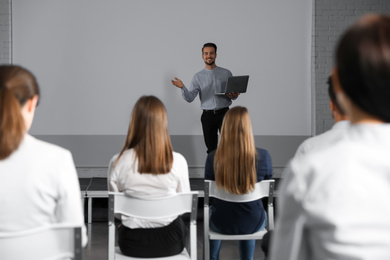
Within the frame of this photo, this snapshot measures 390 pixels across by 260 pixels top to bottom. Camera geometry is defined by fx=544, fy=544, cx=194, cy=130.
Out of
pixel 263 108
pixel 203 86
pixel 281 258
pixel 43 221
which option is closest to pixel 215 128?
pixel 203 86

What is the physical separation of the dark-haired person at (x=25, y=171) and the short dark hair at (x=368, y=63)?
1022mm

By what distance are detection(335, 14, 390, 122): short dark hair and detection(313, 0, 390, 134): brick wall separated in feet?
19.9

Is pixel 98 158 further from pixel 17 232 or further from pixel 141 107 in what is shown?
pixel 17 232

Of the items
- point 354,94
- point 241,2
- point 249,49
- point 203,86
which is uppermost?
point 241,2

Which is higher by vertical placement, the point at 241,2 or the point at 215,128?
the point at 241,2

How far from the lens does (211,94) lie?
581 centimetres

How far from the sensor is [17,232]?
159 cm

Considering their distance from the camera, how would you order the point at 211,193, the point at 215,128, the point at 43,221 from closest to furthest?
the point at 43,221, the point at 211,193, the point at 215,128

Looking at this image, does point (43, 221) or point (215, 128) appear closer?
point (43, 221)

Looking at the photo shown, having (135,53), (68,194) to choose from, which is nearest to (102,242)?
(135,53)

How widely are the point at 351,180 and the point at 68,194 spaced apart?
101 centimetres

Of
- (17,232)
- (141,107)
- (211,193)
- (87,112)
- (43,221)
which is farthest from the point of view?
(87,112)

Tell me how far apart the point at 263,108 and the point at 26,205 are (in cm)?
523

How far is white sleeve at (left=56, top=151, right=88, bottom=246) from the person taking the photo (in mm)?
1653
